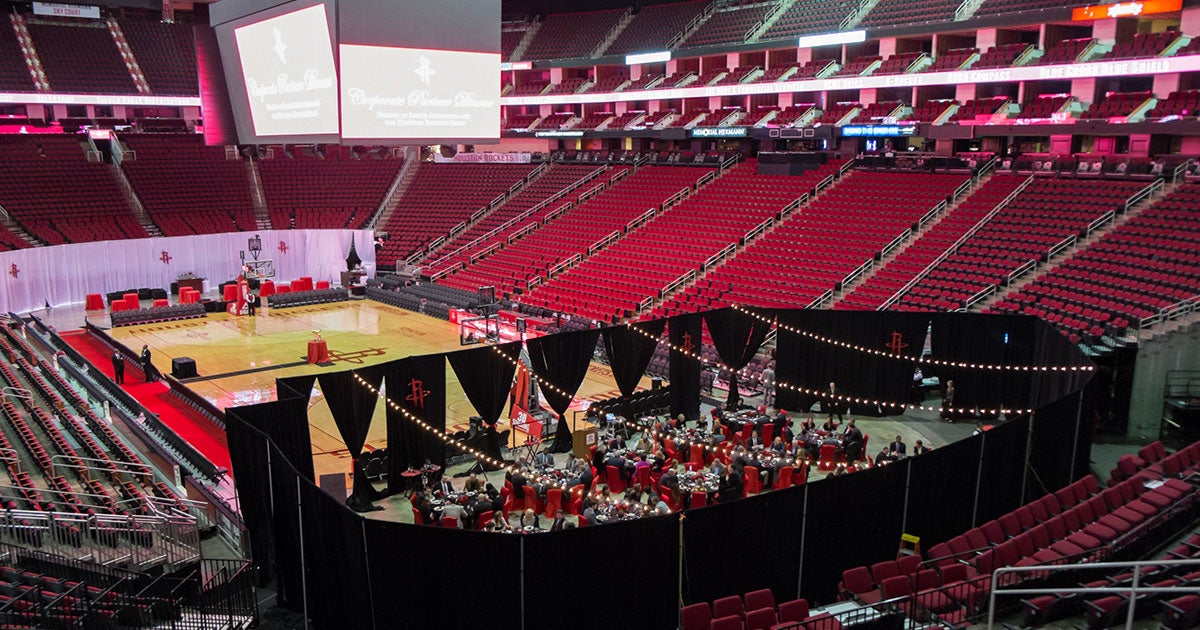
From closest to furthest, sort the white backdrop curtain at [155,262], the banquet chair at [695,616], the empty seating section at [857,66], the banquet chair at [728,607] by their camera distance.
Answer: the banquet chair at [695,616] < the banquet chair at [728,607] < the white backdrop curtain at [155,262] < the empty seating section at [857,66]

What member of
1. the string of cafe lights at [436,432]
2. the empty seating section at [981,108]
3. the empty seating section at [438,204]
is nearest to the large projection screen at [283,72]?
the string of cafe lights at [436,432]

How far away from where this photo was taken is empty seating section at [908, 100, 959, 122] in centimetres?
3569

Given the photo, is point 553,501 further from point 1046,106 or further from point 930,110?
point 930,110

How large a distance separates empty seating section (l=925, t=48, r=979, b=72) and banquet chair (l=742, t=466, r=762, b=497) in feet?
78.9

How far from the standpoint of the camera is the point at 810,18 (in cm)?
4225

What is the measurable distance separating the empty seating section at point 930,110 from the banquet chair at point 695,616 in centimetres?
2947

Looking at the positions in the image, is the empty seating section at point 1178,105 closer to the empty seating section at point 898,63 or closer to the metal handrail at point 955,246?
the metal handrail at point 955,246

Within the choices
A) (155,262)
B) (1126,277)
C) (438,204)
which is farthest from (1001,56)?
(155,262)

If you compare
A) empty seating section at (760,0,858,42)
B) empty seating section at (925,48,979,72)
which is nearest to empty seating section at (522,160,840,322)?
empty seating section at (925,48,979,72)

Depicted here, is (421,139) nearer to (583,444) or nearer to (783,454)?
(583,444)

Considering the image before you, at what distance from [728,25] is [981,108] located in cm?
1546

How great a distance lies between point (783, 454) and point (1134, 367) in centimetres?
801

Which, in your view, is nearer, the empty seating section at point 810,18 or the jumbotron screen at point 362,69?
the jumbotron screen at point 362,69

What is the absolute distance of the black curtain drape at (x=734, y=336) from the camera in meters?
22.5
